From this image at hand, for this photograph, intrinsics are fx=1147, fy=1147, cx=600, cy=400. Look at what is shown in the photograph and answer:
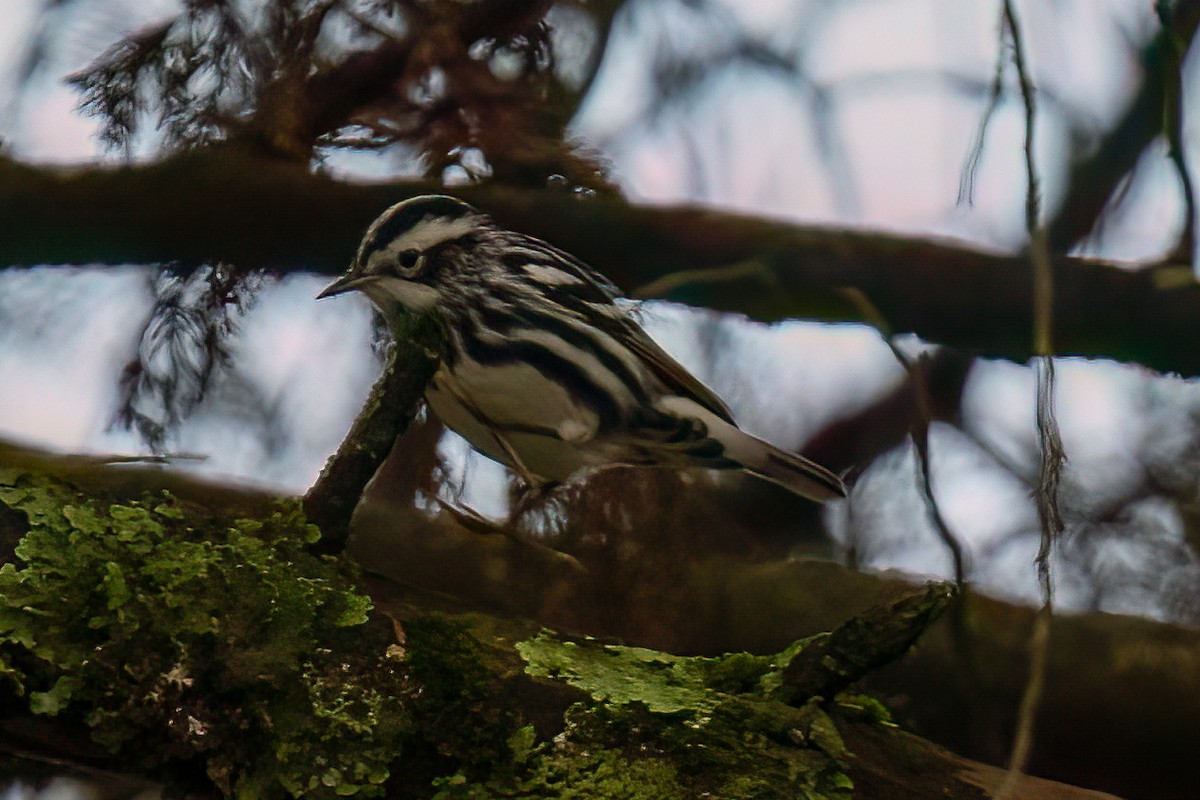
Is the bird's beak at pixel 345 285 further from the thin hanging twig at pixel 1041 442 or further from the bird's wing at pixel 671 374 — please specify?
the thin hanging twig at pixel 1041 442

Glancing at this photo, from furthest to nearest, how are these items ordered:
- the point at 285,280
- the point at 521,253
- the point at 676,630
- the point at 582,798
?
1. the point at 285,280
2. the point at 676,630
3. the point at 521,253
4. the point at 582,798

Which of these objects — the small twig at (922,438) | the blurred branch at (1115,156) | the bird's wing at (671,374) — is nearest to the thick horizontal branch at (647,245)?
the small twig at (922,438)

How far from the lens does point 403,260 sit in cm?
120

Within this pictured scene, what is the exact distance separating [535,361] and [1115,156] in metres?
1.00

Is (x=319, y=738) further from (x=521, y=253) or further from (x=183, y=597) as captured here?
(x=521, y=253)

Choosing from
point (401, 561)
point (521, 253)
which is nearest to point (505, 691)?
point (401, 561)

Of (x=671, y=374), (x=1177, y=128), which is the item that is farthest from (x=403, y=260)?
(x=1177, y=128)

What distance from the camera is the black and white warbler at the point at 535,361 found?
3.88 ft

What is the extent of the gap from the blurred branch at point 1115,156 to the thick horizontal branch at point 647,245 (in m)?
0.15

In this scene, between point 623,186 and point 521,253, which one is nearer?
point 521,253

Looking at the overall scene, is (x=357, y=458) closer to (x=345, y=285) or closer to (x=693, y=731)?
(x=345, y=285)

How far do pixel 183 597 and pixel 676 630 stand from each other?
0.66 metres

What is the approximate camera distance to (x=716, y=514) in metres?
1.60

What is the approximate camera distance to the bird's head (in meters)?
1.18
